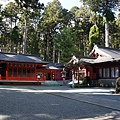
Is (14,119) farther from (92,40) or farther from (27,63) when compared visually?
(92,40)

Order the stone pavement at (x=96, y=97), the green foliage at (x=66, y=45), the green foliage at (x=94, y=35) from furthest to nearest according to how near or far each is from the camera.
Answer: the green foliage at (x=94, y=35) → the green foliage at (x=66, y=45) → the stone pavement at (x=96, y=97)

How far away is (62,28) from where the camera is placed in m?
46.0

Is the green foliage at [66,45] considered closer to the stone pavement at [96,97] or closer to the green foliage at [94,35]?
the green foliage at [94,35]

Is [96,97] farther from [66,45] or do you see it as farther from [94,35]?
[94,35]

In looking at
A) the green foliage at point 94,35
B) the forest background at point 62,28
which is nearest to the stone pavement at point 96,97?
the forest background at point 62,28

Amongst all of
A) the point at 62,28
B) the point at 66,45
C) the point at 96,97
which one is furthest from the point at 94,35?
the point at 96,97

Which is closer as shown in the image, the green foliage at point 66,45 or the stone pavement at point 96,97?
the stone pavement at point 96,97

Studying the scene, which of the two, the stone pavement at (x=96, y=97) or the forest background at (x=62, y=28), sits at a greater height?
the forest background at (x=62, y=28)

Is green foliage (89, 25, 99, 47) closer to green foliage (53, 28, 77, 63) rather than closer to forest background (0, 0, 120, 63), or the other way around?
forest background (0, 0, 120, 63)

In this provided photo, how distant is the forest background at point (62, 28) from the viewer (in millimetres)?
37656

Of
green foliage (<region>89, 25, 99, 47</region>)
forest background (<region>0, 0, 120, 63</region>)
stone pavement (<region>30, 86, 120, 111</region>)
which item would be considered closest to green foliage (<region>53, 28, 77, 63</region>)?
forest background (<region>0, 0, 120, 63</region>)

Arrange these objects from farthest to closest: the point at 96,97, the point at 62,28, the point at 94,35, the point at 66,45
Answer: the point at 62,28
the point at 94,35
the point at 66,45
the point at 96,97

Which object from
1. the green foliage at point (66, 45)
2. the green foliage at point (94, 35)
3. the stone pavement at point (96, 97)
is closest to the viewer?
the stone pavement at point (96, 97)

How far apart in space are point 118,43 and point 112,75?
25.5 metres
